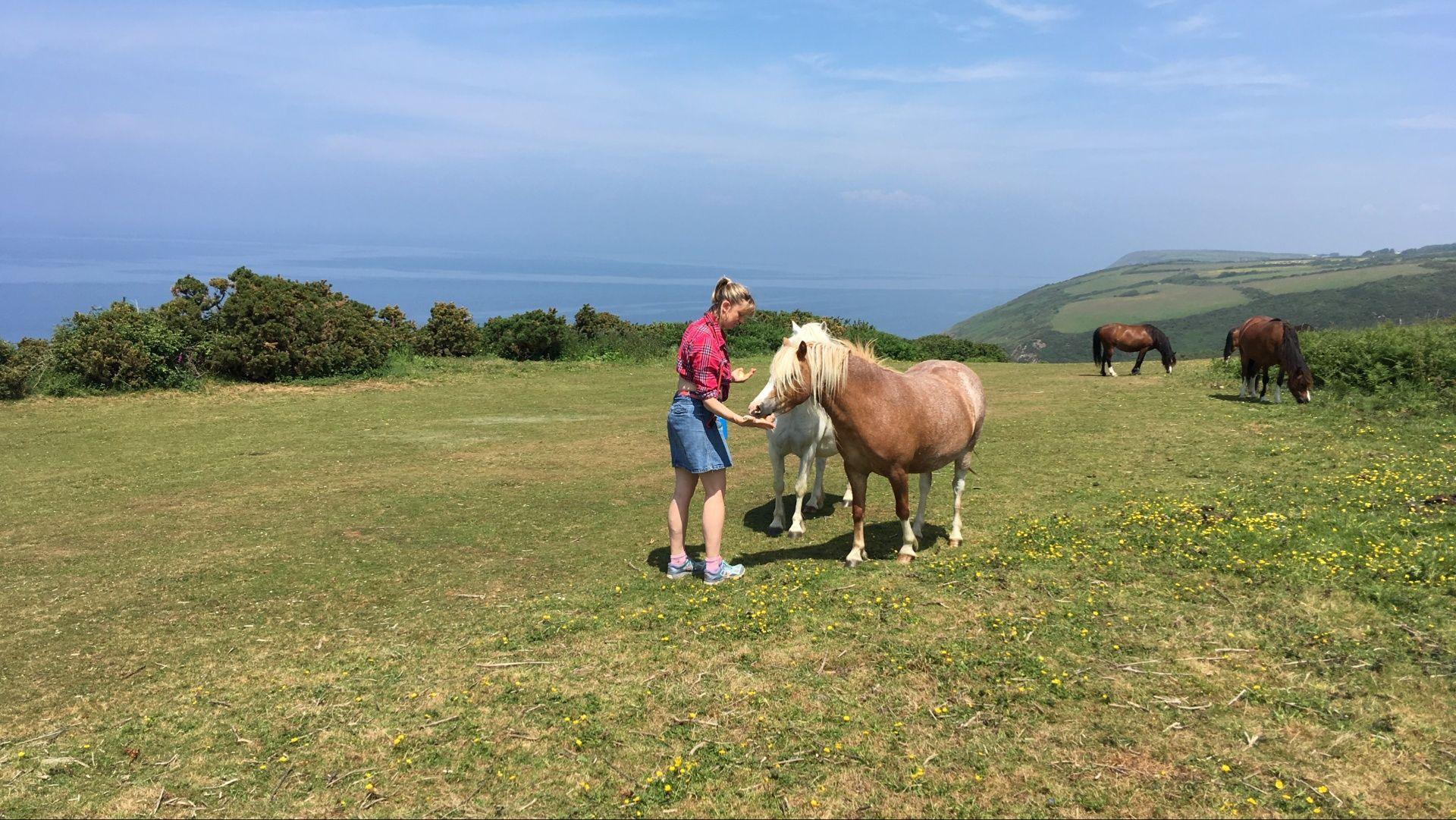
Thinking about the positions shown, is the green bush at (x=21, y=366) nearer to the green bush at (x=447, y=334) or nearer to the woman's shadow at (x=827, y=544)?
the green bush at (x=447, y=334)

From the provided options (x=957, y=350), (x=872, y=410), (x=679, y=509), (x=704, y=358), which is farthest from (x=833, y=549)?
(x=957, y=350)

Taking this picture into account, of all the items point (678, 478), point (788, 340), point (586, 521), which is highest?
point (788, 340)

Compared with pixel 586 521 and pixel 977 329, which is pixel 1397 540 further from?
pixel 977 329

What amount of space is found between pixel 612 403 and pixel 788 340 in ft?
36.4

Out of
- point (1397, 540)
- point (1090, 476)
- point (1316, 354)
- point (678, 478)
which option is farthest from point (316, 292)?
point (1316, 354)

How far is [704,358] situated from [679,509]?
1323 millimetres

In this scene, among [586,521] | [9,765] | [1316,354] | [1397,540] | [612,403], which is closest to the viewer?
[9,765]

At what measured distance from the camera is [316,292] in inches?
738

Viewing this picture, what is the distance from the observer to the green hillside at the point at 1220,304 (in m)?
62.9

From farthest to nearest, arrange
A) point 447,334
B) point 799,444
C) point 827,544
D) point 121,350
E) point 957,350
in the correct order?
point 957,350 → point 447,334 → point 121,350 → point 799,444 → point 827,544

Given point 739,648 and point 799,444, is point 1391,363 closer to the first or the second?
point 799,444

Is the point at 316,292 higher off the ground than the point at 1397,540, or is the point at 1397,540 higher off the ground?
the point at 316,292

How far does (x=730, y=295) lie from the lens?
6.00m

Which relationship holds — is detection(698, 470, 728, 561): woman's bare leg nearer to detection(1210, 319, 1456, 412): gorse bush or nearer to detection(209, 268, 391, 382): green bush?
detection(1210, 319, 1456, 412): gorse bush
